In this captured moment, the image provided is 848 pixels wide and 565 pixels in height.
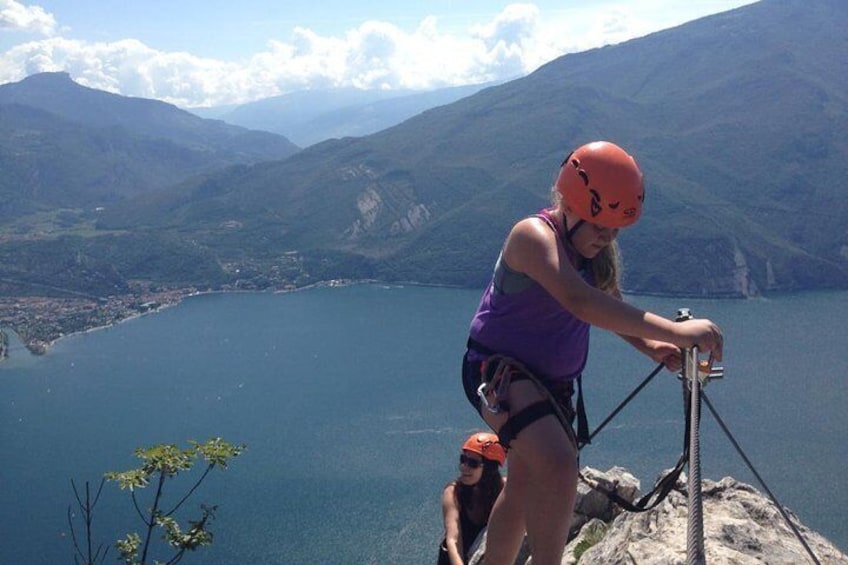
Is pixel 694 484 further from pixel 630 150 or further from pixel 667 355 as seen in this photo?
pixel 630 150

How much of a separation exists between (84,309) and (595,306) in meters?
98.9

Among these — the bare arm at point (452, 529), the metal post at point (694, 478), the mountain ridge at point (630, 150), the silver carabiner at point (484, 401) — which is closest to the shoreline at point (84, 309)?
the mountain ridge at point (630, 150)

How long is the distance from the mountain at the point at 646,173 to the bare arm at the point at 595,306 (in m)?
88.2

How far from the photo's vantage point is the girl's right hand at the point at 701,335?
2.27 metres

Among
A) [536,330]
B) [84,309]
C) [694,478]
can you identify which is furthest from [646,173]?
[694,478]

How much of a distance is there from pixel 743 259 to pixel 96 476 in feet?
252

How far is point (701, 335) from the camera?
228cm

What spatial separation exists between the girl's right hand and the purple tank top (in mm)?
377

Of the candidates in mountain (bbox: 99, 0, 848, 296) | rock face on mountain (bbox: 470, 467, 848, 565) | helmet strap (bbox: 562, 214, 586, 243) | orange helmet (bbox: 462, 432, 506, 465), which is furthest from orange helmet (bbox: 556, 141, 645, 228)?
mountain (bbox: 99, 0, 848, 296)

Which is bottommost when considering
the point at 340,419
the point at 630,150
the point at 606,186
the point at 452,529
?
the point at 340,419

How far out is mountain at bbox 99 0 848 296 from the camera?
9656 centimetres

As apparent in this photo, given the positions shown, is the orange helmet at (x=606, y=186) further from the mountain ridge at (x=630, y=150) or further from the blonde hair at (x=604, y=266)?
the mountain ridge at (x=630, y=150)

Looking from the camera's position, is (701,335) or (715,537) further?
(715,537)

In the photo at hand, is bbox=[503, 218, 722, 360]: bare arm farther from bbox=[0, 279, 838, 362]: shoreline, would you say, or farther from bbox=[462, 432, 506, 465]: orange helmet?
bbox=[0, 279, 838, 362]: shoreline
